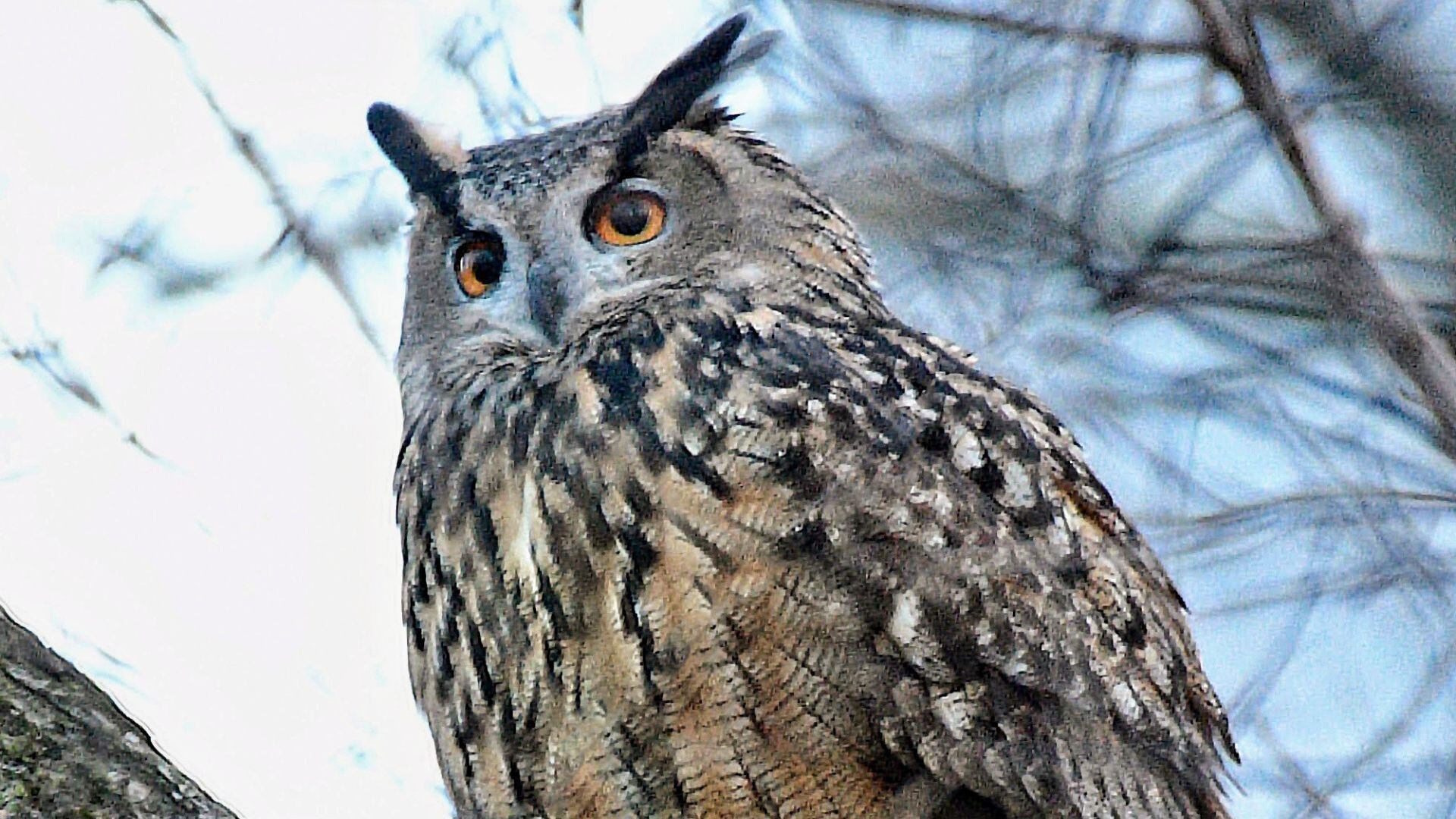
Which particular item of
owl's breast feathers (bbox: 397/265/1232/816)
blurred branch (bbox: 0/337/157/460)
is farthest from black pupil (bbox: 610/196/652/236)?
blurred branch (bbox: 0/337/157/460)

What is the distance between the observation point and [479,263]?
258cm

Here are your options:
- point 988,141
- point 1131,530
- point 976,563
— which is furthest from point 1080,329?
point 976,563

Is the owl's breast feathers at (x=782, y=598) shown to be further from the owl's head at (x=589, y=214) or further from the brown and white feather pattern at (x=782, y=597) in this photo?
the owl's head at (x=589, y=214)

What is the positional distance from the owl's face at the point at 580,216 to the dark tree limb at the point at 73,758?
0.92 metres

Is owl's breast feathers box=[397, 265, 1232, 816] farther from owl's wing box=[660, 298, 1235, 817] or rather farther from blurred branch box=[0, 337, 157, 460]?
blurred branch box=[0, 337, 157, 460]

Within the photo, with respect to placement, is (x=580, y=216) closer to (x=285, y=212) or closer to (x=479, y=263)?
(x=479, y=263)

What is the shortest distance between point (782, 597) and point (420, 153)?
119 centimetres

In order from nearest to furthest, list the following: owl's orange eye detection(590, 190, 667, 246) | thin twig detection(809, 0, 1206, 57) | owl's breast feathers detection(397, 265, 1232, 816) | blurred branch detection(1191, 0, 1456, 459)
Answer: blurred branch detection(1191, 0, 1456, 459) → owl's breast feathers detection(397, 265, 1232, 816) → owl's orange eye detection(590, 190, 667, 246) → thin twig detection(809, 0, 1206, 57)

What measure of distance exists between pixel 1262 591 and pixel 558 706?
5.98 ft

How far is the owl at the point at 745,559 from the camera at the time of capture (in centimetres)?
198

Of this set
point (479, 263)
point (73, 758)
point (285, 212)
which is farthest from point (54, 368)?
point (73, 758)

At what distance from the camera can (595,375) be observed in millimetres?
2242

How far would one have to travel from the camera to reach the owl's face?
2475mm

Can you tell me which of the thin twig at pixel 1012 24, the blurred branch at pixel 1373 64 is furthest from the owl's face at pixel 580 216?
the blurred branch at pixel 1373 64
